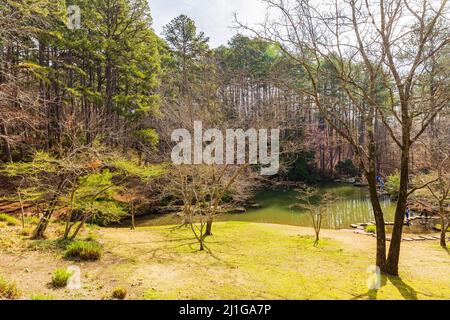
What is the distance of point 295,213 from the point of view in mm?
19328

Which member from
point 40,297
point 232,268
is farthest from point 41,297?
point 232,268

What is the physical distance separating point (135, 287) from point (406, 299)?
5.01 m

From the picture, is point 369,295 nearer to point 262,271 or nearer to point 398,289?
point 398,289

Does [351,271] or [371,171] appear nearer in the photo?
[371,171]

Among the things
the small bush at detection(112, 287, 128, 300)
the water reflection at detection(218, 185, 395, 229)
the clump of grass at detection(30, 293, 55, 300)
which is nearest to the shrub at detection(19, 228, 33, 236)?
the clump of grass at detection(30, 293, 55, 300)

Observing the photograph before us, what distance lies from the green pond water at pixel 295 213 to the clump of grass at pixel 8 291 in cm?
1162

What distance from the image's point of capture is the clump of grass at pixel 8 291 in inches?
183

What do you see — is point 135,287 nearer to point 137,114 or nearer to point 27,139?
point 137,114

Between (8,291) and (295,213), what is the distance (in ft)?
54.9

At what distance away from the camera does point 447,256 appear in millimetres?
9328

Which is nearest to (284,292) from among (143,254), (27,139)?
(143,254)

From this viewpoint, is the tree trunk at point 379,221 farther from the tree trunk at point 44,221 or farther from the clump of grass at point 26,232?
the clump of grass at point 26,232

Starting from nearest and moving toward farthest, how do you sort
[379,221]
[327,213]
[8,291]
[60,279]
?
[8,291] → [60,279] → [379,221] → [327,213]

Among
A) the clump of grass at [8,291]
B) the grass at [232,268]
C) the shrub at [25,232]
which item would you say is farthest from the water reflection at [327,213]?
the clump of grass at [8,291]
